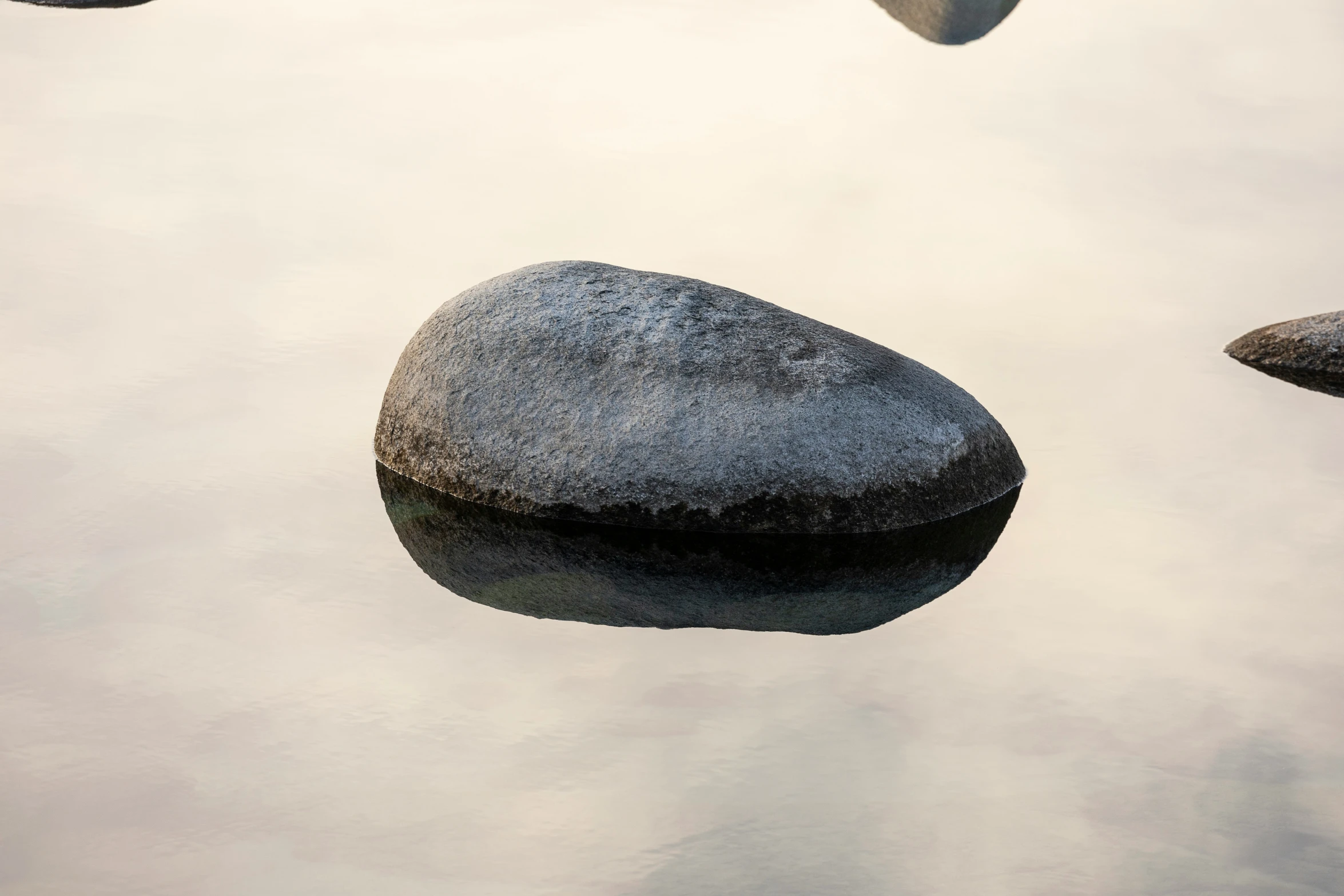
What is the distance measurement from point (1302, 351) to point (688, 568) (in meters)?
3.55

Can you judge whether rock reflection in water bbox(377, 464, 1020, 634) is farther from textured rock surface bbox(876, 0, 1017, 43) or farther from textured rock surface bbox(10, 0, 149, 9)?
textured rock surface bbox(10, 0, 149, 9)

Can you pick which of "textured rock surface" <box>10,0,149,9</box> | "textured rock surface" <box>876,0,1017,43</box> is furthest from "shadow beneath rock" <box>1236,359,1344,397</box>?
"textured rock surface" <box>10,0,149,9</box>

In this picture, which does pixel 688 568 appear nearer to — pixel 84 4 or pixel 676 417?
pixel 676 417

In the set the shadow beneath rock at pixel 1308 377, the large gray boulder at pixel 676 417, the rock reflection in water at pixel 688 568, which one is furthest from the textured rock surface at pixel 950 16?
the rock reflection in water at pixel 688 568

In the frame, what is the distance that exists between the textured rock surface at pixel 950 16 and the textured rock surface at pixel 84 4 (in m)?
6.36

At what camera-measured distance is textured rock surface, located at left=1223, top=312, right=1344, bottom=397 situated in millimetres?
6695

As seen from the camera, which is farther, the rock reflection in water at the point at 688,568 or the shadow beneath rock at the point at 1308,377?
the shadow beneath rock at the point at 1308,377

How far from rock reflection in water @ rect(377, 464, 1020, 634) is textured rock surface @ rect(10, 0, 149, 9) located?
8.65m

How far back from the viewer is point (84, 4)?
478 inches

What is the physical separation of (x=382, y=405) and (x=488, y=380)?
0.56 metres

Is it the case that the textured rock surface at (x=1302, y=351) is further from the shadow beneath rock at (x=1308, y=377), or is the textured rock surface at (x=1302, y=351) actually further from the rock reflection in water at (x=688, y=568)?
the rock reflection in water at (x=688, y=568)

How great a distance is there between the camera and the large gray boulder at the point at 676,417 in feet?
16.6

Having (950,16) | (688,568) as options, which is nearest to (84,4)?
(950,16)

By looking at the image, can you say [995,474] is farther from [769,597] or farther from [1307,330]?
[1307,330]
